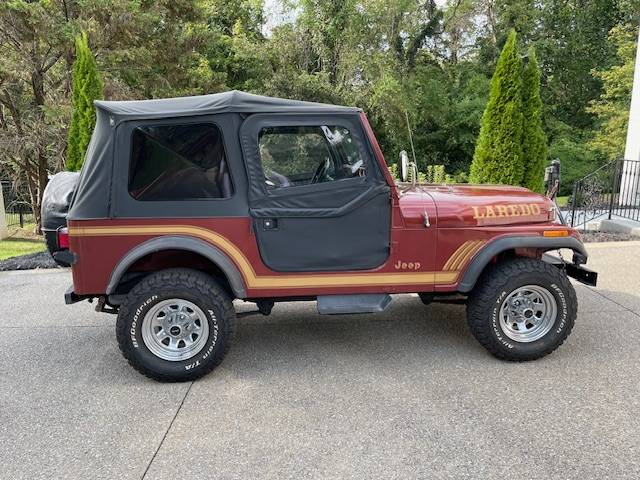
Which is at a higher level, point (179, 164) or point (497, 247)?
point (179, 164)

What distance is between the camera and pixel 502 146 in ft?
30.8

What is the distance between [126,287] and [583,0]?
86.5 feet

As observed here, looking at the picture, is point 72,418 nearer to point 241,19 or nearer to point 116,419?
point 116,419

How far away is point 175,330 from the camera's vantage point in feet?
12.3

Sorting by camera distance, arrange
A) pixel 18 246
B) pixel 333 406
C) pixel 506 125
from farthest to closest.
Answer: pixel 18 246 < pixel 506 125 < pixel 333 406

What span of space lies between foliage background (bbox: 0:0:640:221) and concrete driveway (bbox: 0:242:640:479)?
9.27 meters

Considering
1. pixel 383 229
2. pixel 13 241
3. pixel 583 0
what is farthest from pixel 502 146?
pixel 583 0

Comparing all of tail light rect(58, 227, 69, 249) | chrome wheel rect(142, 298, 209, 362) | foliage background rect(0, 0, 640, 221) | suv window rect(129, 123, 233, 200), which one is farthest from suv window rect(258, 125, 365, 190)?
foliage background rect(0, 0, 640, 221)

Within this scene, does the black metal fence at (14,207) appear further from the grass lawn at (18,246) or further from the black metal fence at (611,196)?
the black metal fence at (611,196)

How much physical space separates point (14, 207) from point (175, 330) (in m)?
18.3

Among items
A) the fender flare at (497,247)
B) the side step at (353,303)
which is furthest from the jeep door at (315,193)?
the fender flare at (497,247)

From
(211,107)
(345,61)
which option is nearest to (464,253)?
(211,107)

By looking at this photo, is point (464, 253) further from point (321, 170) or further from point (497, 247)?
point (321, 170)

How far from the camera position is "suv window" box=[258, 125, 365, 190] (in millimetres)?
3693
